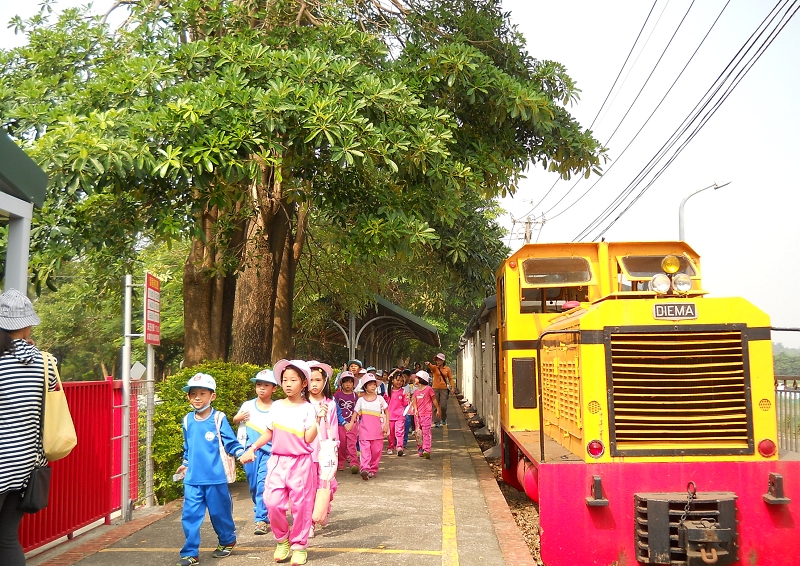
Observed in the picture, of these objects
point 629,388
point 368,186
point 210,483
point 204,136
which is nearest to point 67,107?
point 204,136

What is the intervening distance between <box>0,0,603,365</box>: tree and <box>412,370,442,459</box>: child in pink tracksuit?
2.65 m

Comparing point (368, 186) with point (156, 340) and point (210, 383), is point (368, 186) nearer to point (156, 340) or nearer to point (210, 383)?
point (156, 340)

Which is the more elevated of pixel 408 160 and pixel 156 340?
pixel 408 160

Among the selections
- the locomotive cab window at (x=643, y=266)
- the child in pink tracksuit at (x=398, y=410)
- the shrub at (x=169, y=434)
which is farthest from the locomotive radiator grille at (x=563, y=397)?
the child in pink tracksuit at (x=398, y=410)

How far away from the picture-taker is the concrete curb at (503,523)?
682 cm

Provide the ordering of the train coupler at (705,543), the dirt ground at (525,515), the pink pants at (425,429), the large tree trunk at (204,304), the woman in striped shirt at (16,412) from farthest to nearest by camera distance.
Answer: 1. the pink pants at (425,429)
2. the large tree trunk at (204,304)
3. the dirt ground at (525,515)
4. the train coupler at (705,543)
5. the woman in striped shirt at (16,412)

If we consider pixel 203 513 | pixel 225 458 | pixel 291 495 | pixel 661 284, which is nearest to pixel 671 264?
pixel 661 284

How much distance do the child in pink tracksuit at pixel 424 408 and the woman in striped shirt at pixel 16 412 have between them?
9.80 metres

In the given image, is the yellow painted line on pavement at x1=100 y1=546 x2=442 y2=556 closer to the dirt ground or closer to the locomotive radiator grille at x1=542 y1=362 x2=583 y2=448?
the dirt ground

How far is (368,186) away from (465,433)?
962 centimetres

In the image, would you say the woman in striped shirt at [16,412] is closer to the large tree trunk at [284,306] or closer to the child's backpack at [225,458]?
the child's backpack at [225,458]

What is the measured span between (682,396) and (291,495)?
125 inches

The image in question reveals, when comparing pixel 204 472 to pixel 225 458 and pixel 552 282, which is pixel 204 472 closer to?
pixel 225 458

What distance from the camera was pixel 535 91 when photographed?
12.5 m
